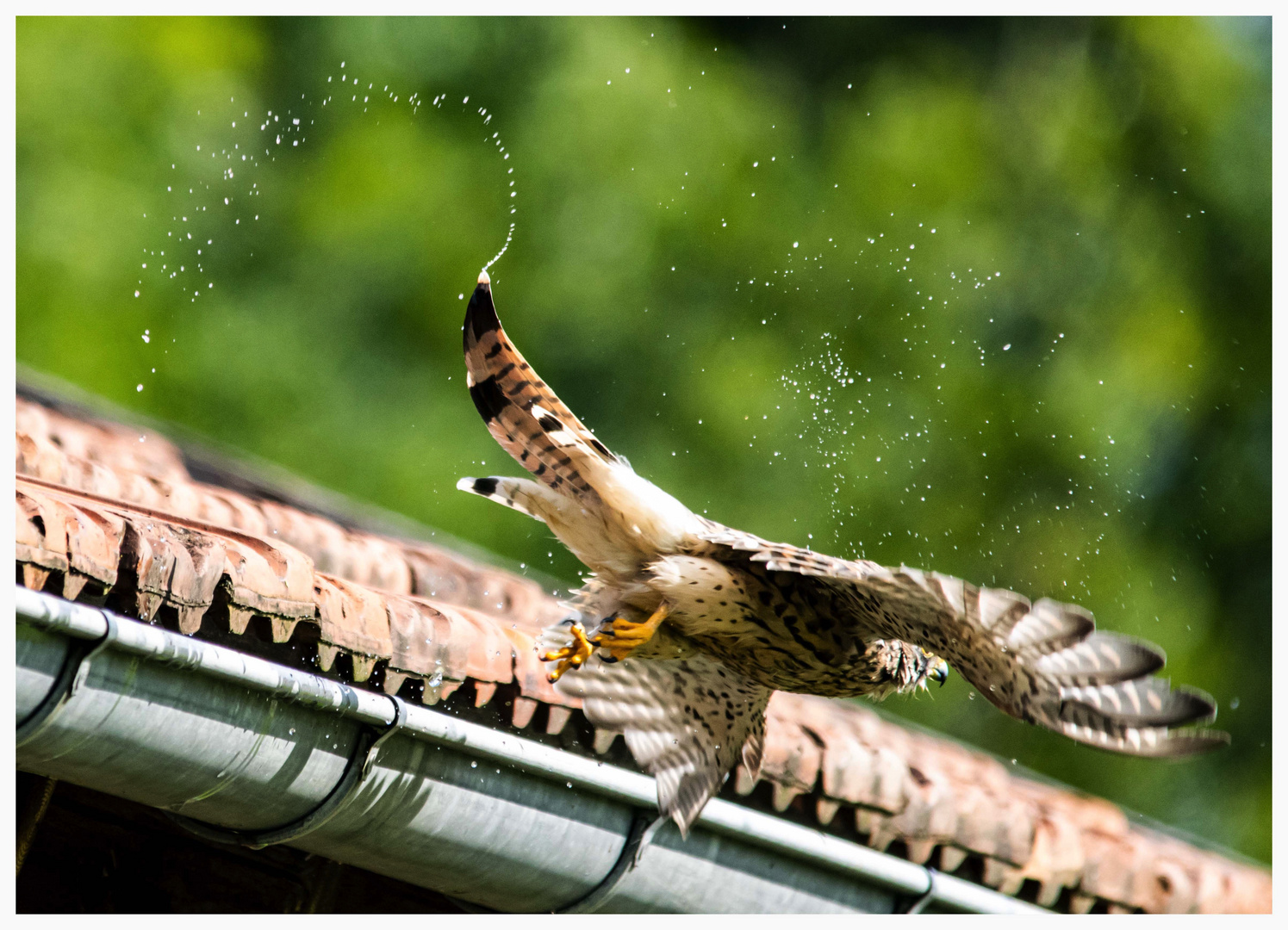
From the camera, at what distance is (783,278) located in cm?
863

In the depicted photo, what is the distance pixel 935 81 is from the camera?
29.7ft

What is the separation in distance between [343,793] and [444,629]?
11.6 inches

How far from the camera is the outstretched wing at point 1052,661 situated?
1749mm

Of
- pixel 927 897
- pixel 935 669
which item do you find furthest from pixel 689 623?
pixel 927 897

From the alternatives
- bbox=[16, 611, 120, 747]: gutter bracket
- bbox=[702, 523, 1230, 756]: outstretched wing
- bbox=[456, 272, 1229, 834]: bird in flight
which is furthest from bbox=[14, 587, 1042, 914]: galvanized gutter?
bbox=[702, 523, 1230, 756]: outstretched wing

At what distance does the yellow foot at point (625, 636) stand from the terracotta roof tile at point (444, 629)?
0.15 meters

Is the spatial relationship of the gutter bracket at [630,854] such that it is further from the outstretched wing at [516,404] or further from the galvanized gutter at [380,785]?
the outstretched wing at [516,404]

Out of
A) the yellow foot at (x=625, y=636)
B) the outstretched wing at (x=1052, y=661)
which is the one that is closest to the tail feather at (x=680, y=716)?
the yellow foot at (x=625, y=636)

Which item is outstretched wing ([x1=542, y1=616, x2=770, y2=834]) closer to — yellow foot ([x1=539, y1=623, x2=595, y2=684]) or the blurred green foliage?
yellow foot ([x1=539, y1=623, x2=595, y2=684])

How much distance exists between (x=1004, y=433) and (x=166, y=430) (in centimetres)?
579

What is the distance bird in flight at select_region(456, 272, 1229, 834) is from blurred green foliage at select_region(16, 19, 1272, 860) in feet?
14.7

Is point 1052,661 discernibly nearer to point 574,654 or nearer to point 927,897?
point 574,654

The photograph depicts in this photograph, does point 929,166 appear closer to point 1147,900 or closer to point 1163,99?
point 1163,99
